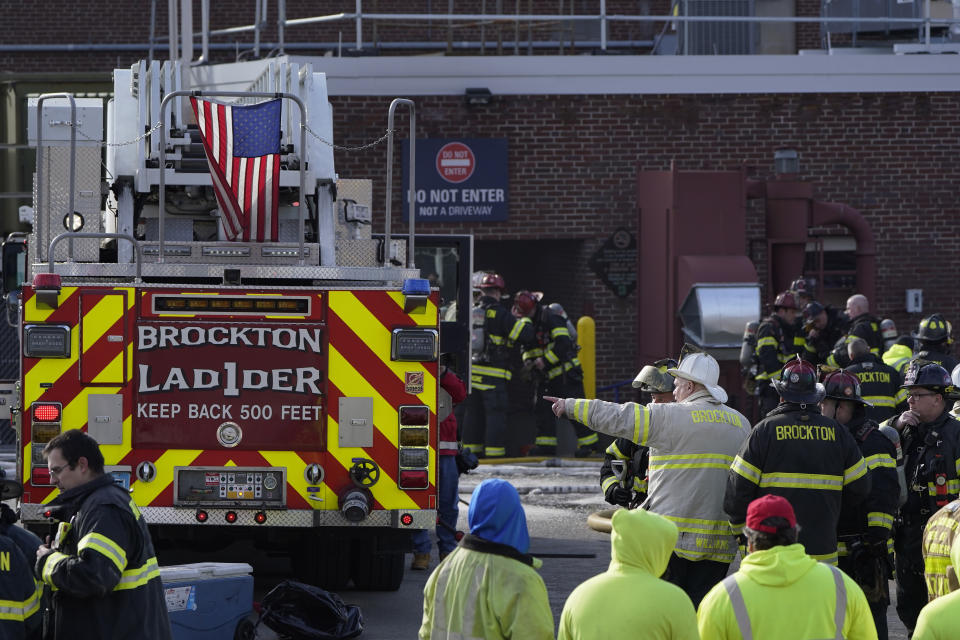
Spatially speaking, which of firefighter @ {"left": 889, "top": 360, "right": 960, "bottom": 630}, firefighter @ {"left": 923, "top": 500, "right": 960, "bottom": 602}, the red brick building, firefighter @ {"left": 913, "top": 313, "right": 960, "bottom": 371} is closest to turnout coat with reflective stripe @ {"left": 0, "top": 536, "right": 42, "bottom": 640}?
firefighter @ {"left": 923, "top": 500, "right": 960, "bottom": 602}

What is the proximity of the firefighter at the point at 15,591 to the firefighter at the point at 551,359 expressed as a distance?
33.6 ft

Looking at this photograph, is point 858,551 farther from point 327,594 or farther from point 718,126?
point 718,126

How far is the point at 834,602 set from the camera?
4.82 metres

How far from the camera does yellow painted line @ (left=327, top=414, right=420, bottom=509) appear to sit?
832 centimetres

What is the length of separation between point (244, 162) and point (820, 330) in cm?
808

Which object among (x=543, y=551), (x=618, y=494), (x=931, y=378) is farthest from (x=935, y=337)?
(x=618, y=494)

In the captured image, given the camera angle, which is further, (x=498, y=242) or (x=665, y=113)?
(x=498, y=242)

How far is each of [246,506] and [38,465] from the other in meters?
1.13

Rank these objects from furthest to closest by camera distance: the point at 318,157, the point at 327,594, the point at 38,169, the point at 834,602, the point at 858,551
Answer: the point at 318,157, the point at 38,169, the point at 327,594, the point at 858,551, the point at 834,602

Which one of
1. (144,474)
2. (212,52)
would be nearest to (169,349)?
(144,474)

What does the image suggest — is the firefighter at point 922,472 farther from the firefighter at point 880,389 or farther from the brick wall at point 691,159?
the brick wall at point 691,159

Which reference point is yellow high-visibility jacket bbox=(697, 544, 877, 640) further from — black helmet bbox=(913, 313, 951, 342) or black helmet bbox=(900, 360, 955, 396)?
black helmet bbox=(913, 313, 951, 342)

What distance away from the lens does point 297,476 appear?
8320 millimetres

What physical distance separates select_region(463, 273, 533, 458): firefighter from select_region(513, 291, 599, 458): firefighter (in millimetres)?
245
